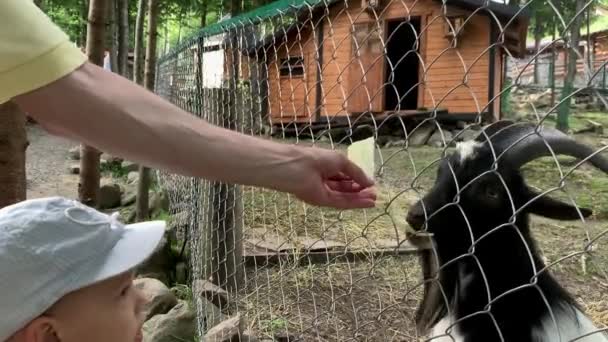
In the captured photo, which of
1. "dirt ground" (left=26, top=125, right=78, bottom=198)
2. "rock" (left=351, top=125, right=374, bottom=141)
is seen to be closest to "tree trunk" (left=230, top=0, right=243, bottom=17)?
"dirt ground" (left=26, top=125, right=78, bottom=198)

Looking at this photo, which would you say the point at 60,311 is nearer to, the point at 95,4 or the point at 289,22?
the point at 289,22

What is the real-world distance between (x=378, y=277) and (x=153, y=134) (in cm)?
336

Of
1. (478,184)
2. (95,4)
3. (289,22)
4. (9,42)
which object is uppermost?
(95,4)

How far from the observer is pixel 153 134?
121 centimetres

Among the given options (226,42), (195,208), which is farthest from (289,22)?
(195,208)

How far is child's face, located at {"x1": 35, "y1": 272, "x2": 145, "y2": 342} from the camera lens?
4.66 ft

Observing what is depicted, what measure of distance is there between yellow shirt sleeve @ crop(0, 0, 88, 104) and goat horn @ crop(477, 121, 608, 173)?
1.44 metres

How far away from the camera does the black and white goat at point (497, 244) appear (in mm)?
2389

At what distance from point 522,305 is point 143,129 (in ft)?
5.52

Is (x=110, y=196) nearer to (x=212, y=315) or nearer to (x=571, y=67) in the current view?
(x=212, y=315)

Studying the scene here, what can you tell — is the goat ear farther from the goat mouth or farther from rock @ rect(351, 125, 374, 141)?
rock @ rect(351, 125, 374, 141)

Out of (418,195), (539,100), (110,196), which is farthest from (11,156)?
(110,196)

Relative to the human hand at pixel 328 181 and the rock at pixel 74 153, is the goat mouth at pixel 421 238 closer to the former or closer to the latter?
the human hand at pixel 328 181

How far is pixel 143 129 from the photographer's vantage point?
3.96 feet
